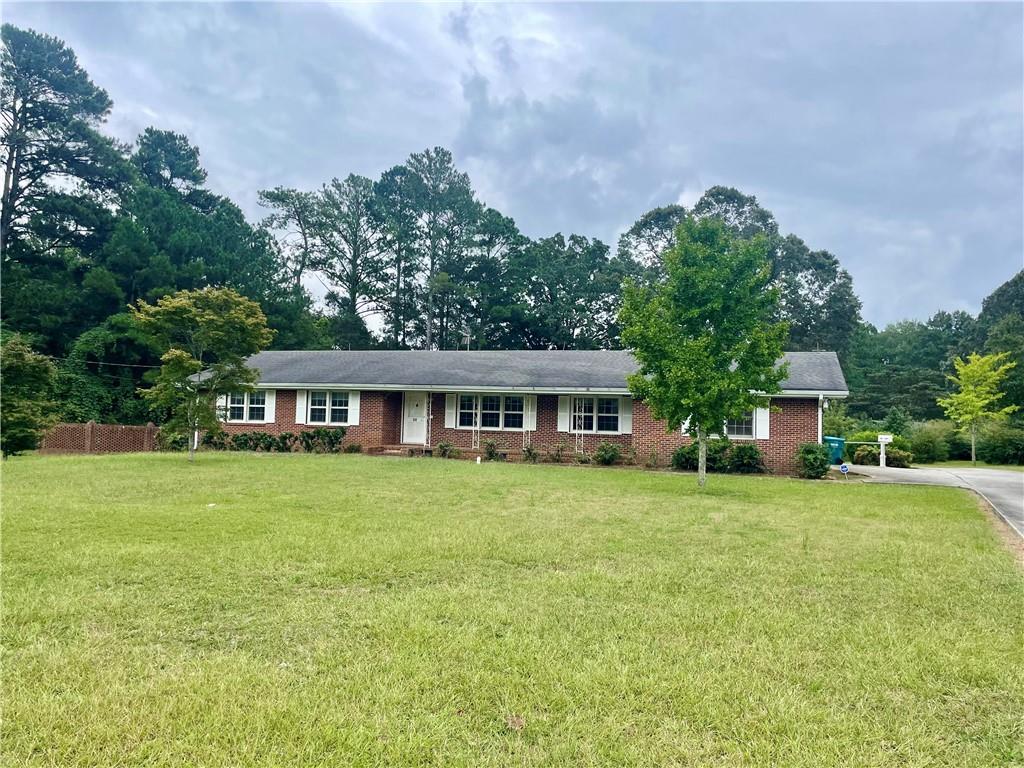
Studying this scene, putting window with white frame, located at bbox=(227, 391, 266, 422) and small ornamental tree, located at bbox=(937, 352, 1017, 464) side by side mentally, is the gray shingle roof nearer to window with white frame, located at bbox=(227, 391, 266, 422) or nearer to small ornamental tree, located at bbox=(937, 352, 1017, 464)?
window with white frame, located at bbox=(227, 391, 266, 422)

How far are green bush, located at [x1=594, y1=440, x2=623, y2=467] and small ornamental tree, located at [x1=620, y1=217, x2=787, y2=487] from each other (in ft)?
17.7

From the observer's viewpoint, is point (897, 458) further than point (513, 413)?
Yes

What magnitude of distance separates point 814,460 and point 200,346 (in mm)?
17775

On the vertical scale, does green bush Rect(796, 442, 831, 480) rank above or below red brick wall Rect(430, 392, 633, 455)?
below

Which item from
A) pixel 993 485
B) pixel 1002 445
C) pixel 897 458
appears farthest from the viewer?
pixel 1002 445

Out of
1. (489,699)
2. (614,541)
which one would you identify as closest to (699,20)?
(614,541)

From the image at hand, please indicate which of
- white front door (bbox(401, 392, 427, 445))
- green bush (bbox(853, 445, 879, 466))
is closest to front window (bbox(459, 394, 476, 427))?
white front door (bbox(401, 392, 427, 445))

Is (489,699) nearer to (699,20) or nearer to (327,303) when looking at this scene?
(699,20)

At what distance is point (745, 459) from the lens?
59.8 ft

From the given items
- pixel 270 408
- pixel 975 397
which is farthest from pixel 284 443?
pixel 975 397

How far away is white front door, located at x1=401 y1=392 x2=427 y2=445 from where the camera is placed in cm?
2328

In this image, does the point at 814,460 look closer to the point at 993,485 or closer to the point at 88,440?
the point at 993,485

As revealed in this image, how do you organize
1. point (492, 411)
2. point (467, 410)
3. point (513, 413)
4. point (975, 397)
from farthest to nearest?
point (975, 397) < point (467, 410) < point (492, 411) < point (513, 413)

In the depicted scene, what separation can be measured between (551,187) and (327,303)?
64.6ft
